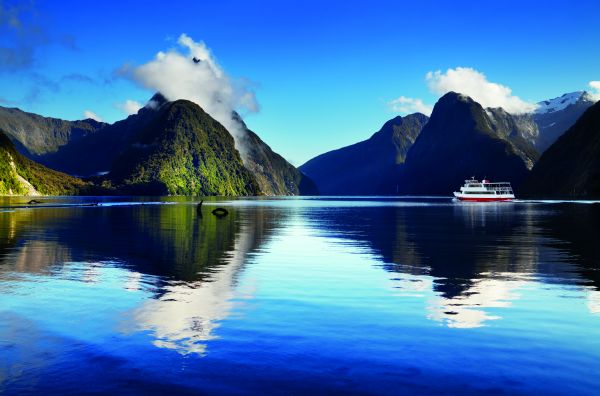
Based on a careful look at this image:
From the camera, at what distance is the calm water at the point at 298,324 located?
1314 cm

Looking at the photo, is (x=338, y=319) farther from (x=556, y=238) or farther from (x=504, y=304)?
(x=556, y=238)

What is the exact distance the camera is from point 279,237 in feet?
199

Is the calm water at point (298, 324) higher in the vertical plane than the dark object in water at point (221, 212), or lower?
lower

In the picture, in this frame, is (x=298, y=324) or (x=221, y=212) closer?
(x=298, y=324)

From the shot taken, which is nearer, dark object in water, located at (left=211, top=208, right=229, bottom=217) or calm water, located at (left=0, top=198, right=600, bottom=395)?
calm water, located at (left=0, top=198, right=600, bottom=395)

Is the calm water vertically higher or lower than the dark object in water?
lower

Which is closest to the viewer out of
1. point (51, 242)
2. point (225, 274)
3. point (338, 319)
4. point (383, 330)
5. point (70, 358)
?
point (70, 358)

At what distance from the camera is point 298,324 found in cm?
1939

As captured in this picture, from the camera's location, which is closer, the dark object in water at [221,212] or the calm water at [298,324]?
the calm water at [298,324]

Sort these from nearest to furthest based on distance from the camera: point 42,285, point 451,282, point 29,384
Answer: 1. point 29,384
2. point 42,285
3. point 451,282

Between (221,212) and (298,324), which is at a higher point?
(221,212)

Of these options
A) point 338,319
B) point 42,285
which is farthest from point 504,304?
point 42,285

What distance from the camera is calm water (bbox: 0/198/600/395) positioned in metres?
13.1

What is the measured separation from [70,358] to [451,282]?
20598 mm
